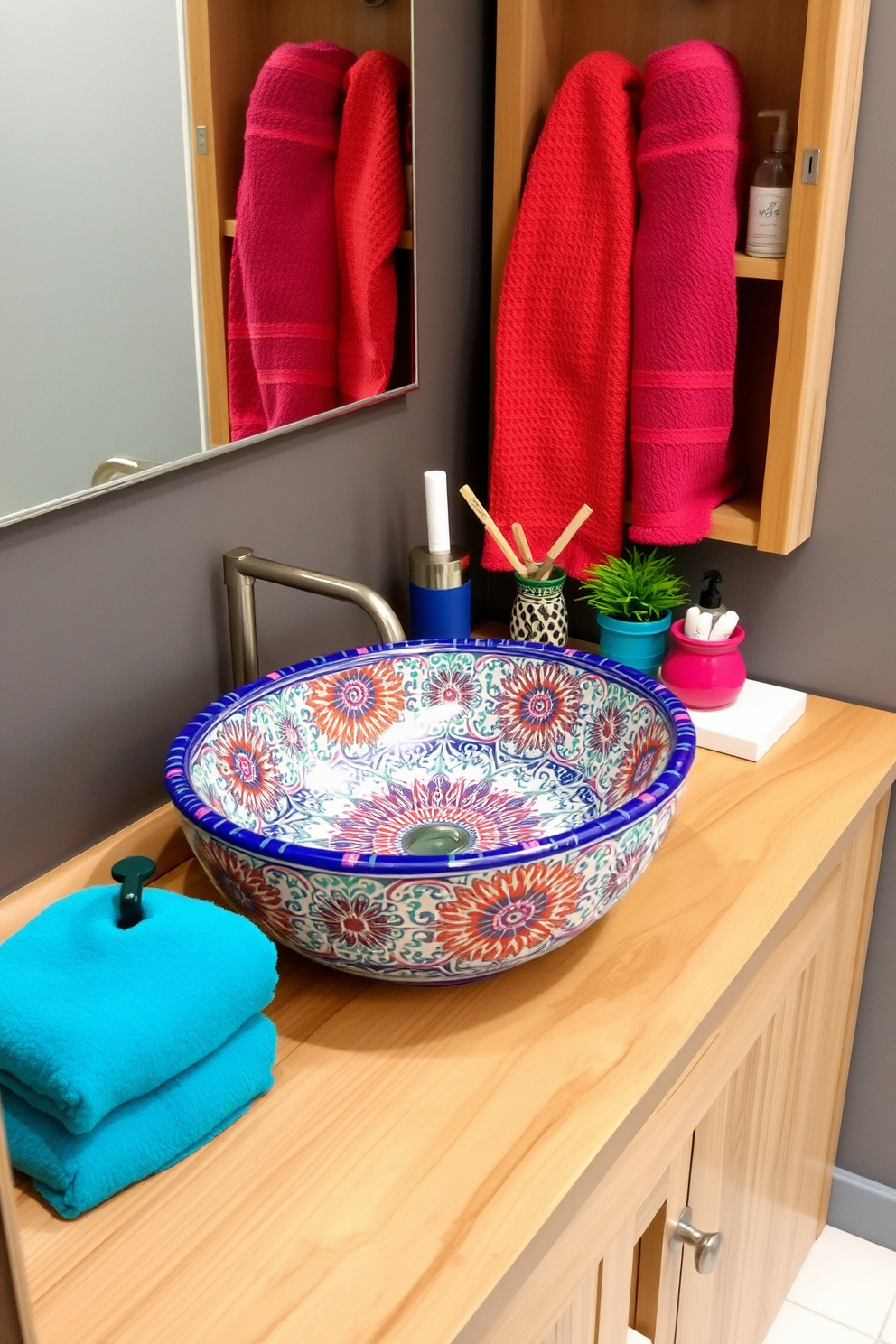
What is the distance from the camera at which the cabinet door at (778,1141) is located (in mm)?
1248

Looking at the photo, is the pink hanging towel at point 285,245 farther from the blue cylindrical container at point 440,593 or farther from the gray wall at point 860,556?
the gray wall at point 860,556

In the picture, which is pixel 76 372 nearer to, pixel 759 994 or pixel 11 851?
pixel 11 851

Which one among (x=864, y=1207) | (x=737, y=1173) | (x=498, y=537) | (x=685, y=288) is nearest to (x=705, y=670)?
(x=498, y=537)

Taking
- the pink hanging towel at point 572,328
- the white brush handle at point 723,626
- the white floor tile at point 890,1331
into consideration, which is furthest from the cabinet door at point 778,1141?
the pink hanging towel at point 572,328

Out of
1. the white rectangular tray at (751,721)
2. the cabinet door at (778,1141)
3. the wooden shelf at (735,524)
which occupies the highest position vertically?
the wooden shelf at (735,524)

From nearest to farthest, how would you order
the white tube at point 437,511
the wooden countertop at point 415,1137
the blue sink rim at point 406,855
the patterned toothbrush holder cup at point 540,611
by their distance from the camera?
the wooden countertop at point 415,1137 < the blue sink rim at point 406,855 < the white tube at point 437,511 < the patterned toothbrush holder cup at point 540,611

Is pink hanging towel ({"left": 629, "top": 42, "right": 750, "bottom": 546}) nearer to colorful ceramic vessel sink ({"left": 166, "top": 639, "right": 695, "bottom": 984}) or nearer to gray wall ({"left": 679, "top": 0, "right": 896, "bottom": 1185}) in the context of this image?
gray wall ({"left": 679, "top": 0, "right": 896, "bottom": 1185})

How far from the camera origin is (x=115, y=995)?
2.68ft

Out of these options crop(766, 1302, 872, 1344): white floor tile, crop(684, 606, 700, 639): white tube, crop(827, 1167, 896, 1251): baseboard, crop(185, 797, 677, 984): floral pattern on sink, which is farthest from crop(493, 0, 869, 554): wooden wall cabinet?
crop(766, 1302, 872, 1344): white floor tile

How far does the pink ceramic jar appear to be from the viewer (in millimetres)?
1370

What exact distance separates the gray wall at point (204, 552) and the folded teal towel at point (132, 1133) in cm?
32

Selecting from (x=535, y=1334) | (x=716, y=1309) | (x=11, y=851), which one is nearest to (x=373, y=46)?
(x=11, y=851)

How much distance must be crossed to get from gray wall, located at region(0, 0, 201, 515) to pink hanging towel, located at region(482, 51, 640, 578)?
1.47 feet

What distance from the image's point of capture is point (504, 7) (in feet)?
4.43
